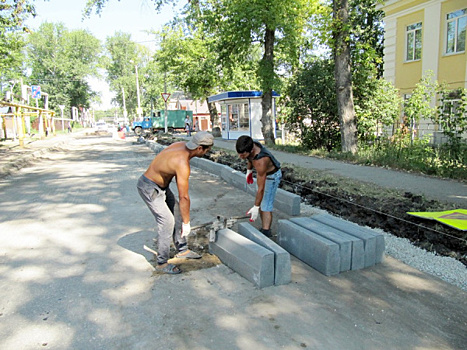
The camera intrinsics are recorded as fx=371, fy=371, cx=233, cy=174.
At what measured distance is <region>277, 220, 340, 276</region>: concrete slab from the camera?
154 inches

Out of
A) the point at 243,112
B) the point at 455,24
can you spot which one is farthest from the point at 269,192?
the point at 243,112

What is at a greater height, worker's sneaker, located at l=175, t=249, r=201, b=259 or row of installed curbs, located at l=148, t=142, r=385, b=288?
row of installed curbs, located at l=148, t=142, r=385, b=288

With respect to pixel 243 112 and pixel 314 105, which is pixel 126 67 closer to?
pixel 243 112

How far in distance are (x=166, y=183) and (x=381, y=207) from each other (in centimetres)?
343

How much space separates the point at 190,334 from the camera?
2893 mm

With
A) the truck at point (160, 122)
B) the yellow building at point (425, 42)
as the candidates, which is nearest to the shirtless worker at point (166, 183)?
the yellow building at point (425, 42)

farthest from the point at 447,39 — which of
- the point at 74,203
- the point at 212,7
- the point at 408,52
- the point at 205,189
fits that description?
the point at 74,203

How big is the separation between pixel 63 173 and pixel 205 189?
19.0 ft

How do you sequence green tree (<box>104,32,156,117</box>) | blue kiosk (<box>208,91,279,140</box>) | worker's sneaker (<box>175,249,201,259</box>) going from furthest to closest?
green tree (<box>104,32,156,117</box>), blue kiosk (<box>208,91,279,140</box>), worker's sneaker (<box>175,249,201,259</box>)

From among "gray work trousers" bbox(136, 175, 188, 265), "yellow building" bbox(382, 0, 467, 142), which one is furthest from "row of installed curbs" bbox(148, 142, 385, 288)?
"yellow building" bbox(382, 0, 467, 142)

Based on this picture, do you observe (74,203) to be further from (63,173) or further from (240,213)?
(63,173)

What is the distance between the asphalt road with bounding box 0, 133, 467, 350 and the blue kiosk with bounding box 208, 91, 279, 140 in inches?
745

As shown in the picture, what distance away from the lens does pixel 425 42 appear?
16188 mm

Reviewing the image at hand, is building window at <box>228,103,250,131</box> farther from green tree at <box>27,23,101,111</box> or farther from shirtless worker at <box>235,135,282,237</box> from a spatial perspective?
green tree at <box>27,23,101,111</box>
